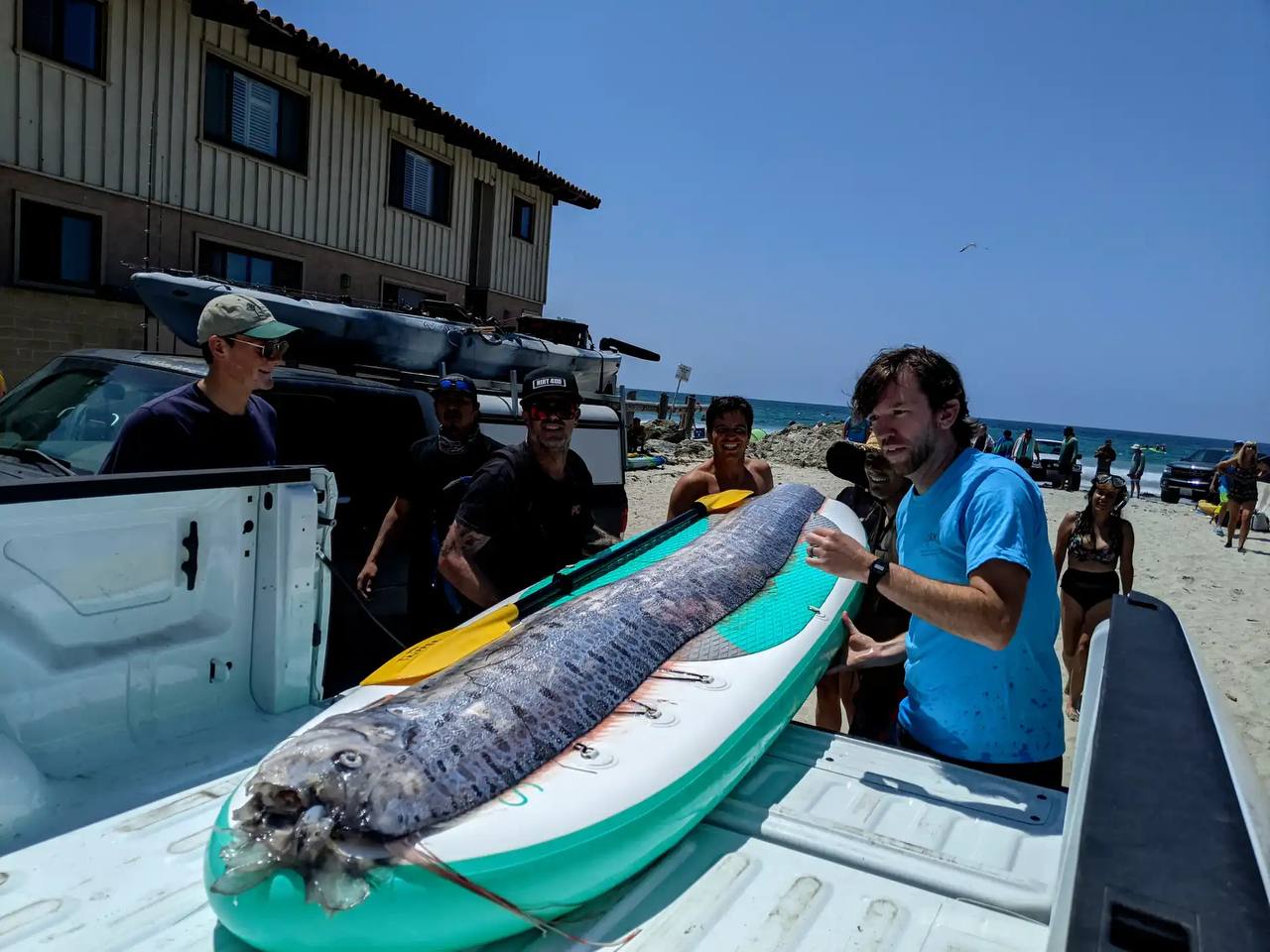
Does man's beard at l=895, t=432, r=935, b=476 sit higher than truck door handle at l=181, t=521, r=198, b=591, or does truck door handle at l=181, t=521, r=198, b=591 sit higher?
man's beard at l=895, t=432, r=935, b=476

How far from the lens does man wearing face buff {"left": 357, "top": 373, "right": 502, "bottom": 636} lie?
421 centimetres

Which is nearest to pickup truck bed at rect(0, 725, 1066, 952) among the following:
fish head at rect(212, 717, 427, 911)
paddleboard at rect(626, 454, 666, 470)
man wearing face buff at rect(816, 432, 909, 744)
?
fish head at rect(212, 717, 427, 911)

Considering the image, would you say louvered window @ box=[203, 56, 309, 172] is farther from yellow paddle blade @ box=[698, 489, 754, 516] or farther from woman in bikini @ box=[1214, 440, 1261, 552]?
woman in bikini @ box=[1214, 440, 1261, 552]

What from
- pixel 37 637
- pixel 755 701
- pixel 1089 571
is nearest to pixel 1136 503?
pixel 1089 571

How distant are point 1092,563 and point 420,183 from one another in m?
12.6

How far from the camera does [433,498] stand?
14.4 ft

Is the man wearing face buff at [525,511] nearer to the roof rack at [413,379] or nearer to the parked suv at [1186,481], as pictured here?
the roof rack at [413,379]

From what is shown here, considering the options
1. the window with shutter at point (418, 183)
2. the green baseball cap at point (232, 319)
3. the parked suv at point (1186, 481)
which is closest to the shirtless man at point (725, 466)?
the green baseball cap at point (232, 319)

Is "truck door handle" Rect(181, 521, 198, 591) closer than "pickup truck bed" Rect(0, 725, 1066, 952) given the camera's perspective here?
No

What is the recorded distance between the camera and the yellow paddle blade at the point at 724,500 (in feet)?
15.0

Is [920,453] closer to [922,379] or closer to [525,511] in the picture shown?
[922,379]

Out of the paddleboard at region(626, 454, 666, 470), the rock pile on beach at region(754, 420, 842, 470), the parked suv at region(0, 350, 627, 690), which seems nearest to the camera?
the parked suv at region(0, 350, 627, 690)

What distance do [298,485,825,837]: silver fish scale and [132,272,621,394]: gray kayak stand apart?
3.74 m

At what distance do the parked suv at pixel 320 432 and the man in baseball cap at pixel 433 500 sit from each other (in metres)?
0.11
